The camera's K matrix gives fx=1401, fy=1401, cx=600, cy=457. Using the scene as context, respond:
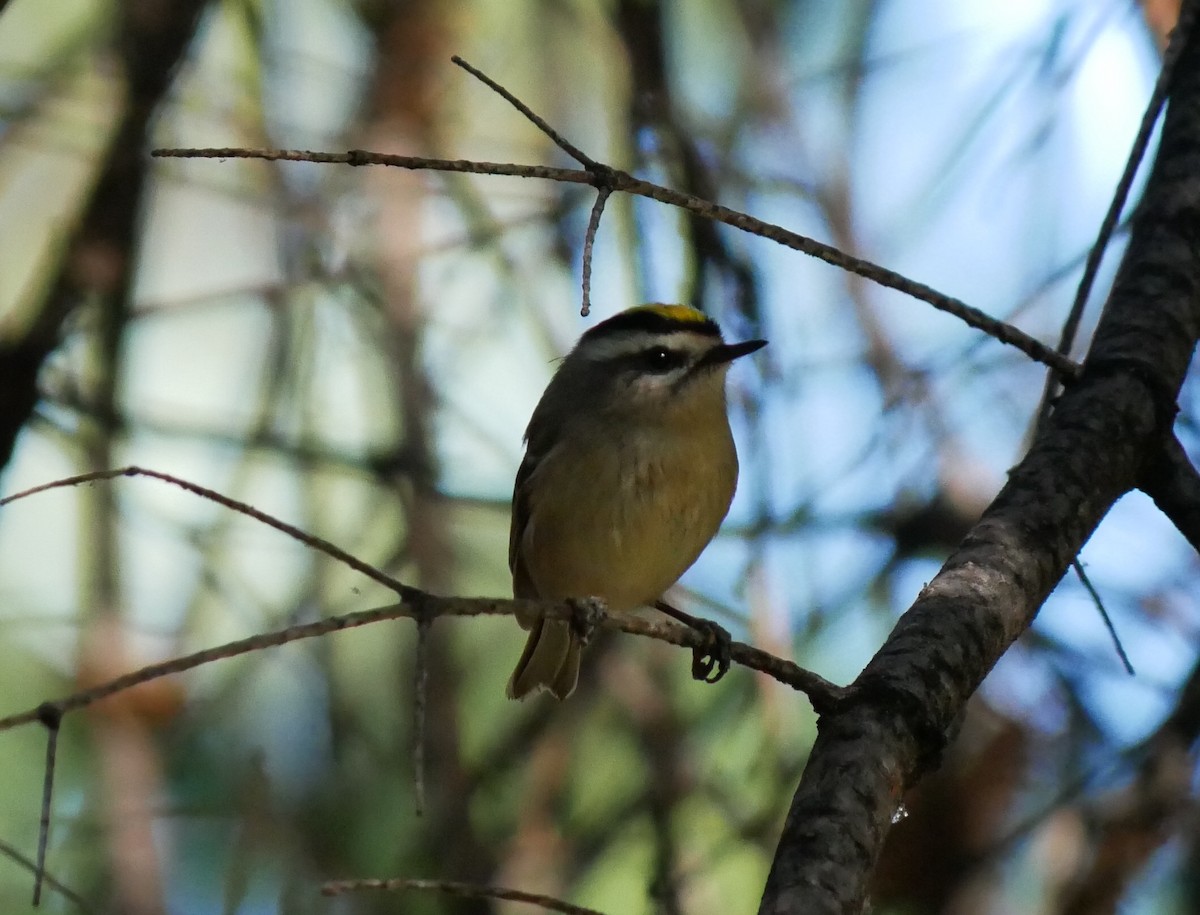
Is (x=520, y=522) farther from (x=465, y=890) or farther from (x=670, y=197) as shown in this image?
(x=465, y=890)

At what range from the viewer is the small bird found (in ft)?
12.5

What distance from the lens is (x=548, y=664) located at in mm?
4316

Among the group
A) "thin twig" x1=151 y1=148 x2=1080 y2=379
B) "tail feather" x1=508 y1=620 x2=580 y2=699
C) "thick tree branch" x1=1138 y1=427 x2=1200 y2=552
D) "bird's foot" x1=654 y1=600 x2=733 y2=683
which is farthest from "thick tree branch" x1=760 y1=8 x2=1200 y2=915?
"tail feather" x1=508 y1=620 x2=580 y2=699

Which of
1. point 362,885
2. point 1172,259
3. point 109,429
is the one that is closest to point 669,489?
point 1172,259

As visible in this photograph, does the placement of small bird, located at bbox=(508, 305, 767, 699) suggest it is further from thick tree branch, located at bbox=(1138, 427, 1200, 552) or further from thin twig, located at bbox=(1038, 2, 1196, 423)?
thick tree branch, located at bbox=(1138, 427, 1200, 552)

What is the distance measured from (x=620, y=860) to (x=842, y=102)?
264cm

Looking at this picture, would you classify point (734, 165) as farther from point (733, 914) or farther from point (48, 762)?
point (48, 762)

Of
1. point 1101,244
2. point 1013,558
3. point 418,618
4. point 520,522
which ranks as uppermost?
point 520,522

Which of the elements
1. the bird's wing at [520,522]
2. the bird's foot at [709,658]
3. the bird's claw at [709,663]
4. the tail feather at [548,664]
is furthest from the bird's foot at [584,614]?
the tail feather at [548,664]

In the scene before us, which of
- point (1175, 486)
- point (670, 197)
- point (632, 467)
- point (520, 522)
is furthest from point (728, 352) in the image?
point (670, 197)

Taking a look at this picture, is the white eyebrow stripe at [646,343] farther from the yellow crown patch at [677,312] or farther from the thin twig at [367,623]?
the thin twig at [367,623]

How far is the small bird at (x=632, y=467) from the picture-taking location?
3797mm

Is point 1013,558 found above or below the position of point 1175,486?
below

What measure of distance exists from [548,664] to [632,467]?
0.84m
